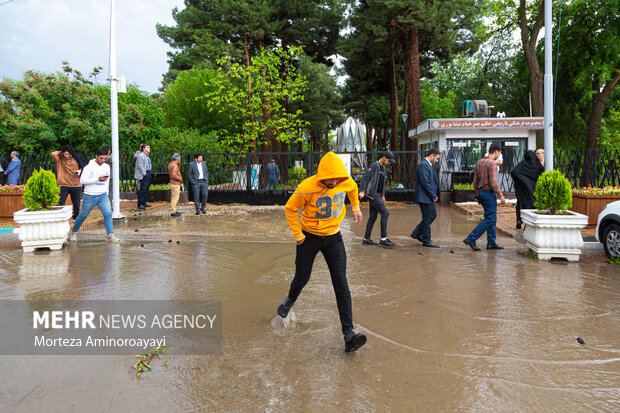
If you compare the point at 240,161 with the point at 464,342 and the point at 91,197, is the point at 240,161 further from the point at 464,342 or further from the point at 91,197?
the point at 464,342

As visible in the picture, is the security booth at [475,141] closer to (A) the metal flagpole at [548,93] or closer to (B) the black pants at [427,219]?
(A) the metal flagpole at [548,93]

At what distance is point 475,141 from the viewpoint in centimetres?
1905

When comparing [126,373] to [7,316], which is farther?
[7,316]

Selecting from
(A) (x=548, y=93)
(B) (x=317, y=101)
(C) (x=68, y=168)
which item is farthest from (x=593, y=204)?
(B) (x=317, y=101)

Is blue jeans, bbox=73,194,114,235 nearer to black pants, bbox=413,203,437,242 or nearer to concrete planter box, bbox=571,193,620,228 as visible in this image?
black pants, bbox=413,203,437,242

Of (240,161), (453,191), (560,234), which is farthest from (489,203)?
(240,161)

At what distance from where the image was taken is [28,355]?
4.10 meters

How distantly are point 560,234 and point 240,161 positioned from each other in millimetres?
13536

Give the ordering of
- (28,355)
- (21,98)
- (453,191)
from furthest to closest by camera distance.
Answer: (21,98) → (453,191) → (28,355)

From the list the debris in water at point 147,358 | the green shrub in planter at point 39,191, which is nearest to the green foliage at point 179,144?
the green shrub in planter at point 39,191

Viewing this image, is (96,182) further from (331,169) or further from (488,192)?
(488,192)

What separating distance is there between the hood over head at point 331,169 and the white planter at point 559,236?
5225 millimetres

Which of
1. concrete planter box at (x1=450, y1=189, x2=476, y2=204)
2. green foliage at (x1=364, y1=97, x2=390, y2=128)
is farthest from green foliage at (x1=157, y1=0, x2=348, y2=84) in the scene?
concrete planter box at (x1=450, y1=189, x2=476, y2=204)

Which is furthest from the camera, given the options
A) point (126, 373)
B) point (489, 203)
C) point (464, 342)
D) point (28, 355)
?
point (489, 203)
